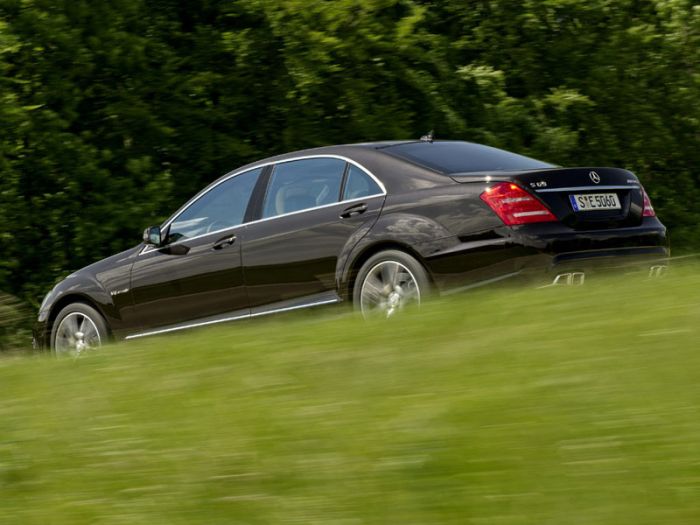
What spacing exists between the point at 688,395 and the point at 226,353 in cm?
239

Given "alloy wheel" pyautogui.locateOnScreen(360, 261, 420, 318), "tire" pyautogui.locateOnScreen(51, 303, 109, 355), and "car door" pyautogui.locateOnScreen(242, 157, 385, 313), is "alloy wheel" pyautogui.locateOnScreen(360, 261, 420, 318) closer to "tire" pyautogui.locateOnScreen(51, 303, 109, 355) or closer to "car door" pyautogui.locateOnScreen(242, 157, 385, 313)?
"car door" pyautogui.locateOnScreen(242, 157, 385, 313)

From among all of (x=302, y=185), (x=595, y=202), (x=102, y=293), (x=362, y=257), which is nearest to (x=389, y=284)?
(x=362, y=257)

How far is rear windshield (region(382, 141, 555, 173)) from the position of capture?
8.41 metres

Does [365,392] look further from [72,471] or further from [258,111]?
[258,111]

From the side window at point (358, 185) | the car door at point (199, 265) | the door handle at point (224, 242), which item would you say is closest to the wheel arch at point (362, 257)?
the side window at point (358, 185)

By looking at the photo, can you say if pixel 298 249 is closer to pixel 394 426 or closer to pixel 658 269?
pixel 658 269

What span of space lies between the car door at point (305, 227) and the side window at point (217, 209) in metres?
0.23

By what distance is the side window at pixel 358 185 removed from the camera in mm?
8521

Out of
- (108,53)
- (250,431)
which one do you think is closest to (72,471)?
(250,431)

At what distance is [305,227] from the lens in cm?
877

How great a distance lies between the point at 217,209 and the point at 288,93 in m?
9.08

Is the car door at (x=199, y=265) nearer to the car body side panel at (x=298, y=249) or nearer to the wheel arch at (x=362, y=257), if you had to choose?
the car body side panel at (x=298, y=249)

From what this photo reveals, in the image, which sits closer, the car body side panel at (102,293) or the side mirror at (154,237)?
the side mirror at (154,237)

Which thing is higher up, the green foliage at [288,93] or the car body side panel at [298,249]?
the green foliage at [288,93]
